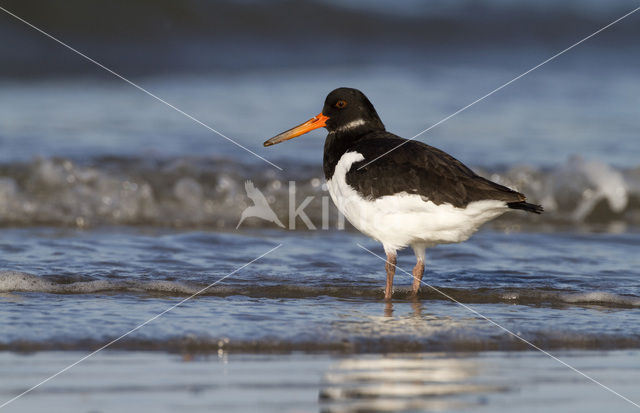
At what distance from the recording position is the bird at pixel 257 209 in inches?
329

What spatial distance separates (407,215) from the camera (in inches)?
209

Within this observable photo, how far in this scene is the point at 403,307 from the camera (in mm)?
5328

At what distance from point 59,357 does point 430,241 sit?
2452 millimetres

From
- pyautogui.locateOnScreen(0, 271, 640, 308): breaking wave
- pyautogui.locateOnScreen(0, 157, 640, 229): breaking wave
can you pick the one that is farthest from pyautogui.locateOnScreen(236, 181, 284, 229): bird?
pyautogui.locateOnScreen(0, 271, 640, 308): breaking wave

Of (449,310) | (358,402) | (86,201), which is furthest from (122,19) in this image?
(358,402)

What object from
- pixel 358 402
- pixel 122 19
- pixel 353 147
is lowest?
pixel 358 402

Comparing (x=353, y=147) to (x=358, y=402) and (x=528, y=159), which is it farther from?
(x=528, y=159)

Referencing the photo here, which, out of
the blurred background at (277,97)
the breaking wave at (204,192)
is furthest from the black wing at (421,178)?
the blurred background at (277,97)

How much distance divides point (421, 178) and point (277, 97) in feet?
24.5

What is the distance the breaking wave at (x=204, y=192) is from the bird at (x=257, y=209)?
5cm

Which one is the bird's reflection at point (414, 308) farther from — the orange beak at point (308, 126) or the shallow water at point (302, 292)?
the orange beak at point (308, 126)

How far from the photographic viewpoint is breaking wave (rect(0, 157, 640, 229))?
8.04 metres

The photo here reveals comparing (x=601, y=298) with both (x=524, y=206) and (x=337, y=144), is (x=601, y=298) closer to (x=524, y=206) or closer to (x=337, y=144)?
(x=524, y=206)

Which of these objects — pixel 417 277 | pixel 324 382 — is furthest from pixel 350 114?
pixel 324 382
